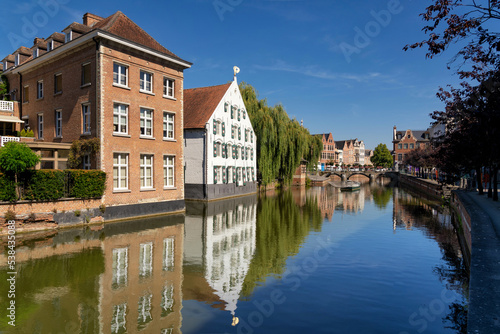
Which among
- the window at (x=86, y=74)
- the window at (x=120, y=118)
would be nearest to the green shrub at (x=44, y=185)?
the window at (x=120, y=118)

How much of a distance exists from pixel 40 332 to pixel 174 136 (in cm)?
1769

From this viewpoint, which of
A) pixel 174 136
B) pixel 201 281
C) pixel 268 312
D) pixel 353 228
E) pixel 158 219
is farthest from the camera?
pixel 174 136

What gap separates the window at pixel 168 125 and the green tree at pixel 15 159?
8730 mm

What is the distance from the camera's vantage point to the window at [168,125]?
22.6 meters

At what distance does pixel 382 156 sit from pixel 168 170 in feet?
335

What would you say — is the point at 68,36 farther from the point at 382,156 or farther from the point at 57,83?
the point at 382,156

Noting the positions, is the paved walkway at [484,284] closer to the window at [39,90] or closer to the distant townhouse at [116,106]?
the distant townhouse at [116,106]

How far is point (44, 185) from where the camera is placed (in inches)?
617

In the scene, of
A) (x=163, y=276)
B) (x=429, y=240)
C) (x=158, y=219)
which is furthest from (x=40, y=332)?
(x=429, y=240)

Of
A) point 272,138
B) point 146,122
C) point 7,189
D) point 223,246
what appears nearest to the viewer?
point 223,246

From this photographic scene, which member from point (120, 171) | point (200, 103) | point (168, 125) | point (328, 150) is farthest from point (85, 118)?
point (328, 150)

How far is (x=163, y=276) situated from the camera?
964 cm

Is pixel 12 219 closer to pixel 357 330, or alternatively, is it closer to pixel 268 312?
pixel 268 312

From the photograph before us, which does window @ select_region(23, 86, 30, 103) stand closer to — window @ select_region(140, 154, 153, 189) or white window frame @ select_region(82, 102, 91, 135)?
white window frame @ select_region(82, 102, 91, 135)
